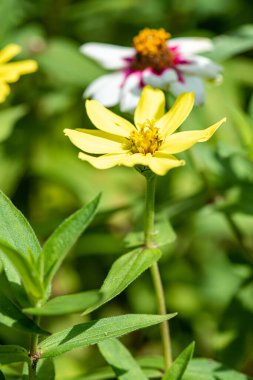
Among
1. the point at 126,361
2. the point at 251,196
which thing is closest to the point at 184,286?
the point at 251,196

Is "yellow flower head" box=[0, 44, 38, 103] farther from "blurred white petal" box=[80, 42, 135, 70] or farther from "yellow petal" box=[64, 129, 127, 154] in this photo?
"yellow petal" box=[64, 129, 127, 154]

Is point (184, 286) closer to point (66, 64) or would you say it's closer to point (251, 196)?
point (251, 196)

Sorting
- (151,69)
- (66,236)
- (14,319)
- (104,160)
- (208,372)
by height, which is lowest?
(208,372)

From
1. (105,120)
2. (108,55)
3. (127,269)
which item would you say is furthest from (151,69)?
(127,269)

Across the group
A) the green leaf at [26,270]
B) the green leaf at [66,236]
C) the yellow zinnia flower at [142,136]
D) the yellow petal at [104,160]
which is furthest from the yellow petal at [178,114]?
the green leaf at [26,270]

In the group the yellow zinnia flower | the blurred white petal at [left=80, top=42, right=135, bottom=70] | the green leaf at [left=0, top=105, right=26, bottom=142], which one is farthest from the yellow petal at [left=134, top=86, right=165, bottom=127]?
the green leaf at [left=0, top=105, right=26, bottom=142]

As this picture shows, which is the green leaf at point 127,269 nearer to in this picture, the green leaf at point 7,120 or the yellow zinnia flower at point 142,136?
the yellow zinnia flower at point 142,136

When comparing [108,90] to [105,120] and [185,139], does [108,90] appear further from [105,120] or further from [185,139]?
[185,139]
